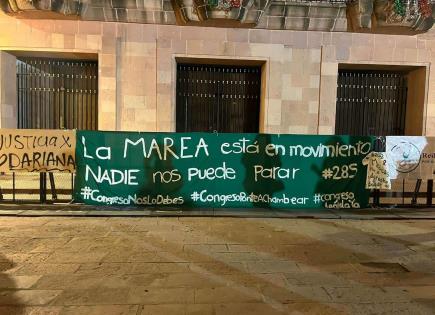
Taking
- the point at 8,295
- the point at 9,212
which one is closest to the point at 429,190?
the point at 8,295

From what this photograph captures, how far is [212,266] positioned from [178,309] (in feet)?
4.14

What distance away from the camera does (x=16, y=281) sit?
445cm

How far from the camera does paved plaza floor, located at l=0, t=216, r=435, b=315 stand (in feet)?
13.0

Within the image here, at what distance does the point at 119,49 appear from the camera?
12141mm

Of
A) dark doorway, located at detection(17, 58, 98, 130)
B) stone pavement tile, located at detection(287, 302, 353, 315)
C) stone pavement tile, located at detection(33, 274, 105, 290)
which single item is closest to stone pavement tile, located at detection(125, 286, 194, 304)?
stone pavement tile, located at detection(33, 274, 105, 290)

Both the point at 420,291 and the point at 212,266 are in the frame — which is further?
the point at 212,266

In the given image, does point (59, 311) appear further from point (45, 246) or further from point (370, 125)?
point (370, 125)

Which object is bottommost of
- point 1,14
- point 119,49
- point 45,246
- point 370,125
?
point 45,246

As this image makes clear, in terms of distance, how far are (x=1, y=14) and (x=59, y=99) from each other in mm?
3007

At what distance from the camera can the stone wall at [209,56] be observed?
39.6 ft

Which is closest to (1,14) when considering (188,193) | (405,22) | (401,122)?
(188,193)

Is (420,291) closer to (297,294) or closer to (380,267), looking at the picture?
(380,267)

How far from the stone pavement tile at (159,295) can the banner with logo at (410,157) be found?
6060 mm

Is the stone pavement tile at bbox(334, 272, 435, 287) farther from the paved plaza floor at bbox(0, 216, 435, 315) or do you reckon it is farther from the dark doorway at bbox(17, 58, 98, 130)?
the dark doorway at bbox(17, 58, 98, 130)
